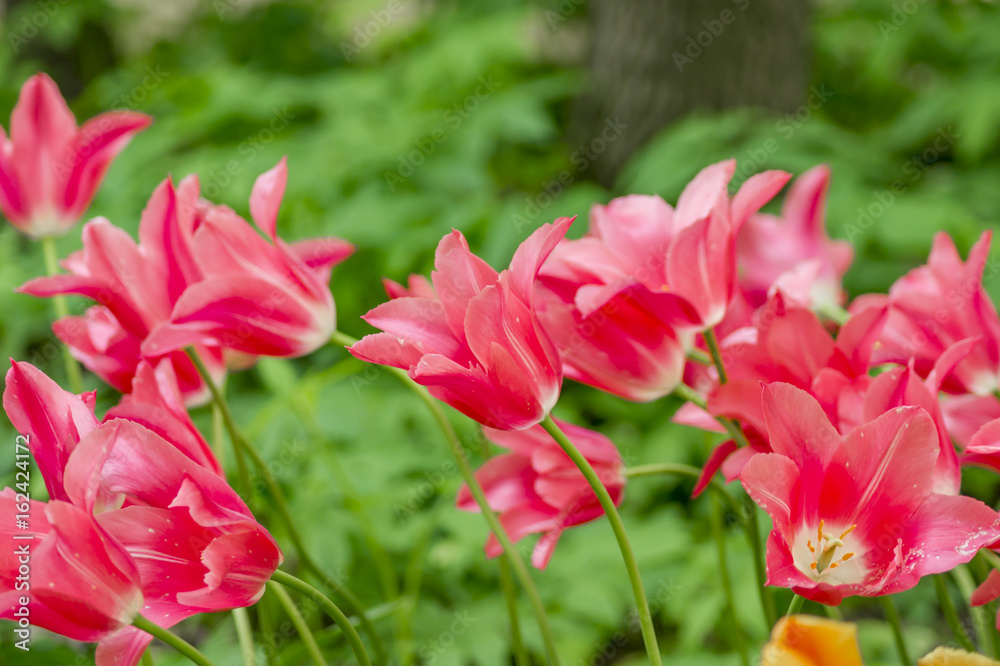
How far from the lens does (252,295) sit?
1.33ft

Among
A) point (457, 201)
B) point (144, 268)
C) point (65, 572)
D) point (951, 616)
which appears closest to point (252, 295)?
point (144, 268)

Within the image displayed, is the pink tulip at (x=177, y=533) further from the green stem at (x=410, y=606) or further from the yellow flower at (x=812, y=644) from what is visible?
the green stem at (x=410, y=606)

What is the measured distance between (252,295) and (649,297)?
0.62 feet

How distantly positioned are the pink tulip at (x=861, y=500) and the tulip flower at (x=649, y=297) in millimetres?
89

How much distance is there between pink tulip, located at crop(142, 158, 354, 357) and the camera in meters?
0.39

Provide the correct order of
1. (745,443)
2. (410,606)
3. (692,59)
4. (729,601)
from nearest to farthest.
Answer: (745,443)
(729,601)
(410,606)
(692,59)

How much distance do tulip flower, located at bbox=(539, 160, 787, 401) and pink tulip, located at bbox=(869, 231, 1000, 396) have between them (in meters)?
0.09

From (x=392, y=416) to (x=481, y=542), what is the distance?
310 mm

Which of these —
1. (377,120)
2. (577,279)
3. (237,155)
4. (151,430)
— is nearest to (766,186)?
(577,279)

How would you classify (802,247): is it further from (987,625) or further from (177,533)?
(177,533)

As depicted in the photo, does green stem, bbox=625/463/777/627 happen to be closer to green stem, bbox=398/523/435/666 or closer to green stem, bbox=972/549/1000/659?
green stem, bbox=972/549/1000/659

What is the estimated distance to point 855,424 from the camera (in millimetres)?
344

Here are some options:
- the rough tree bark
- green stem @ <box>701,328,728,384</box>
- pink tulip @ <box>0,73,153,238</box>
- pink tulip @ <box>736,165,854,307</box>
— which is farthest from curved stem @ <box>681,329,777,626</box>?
the rough tree bark

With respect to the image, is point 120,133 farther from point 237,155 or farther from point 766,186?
point 237,155
